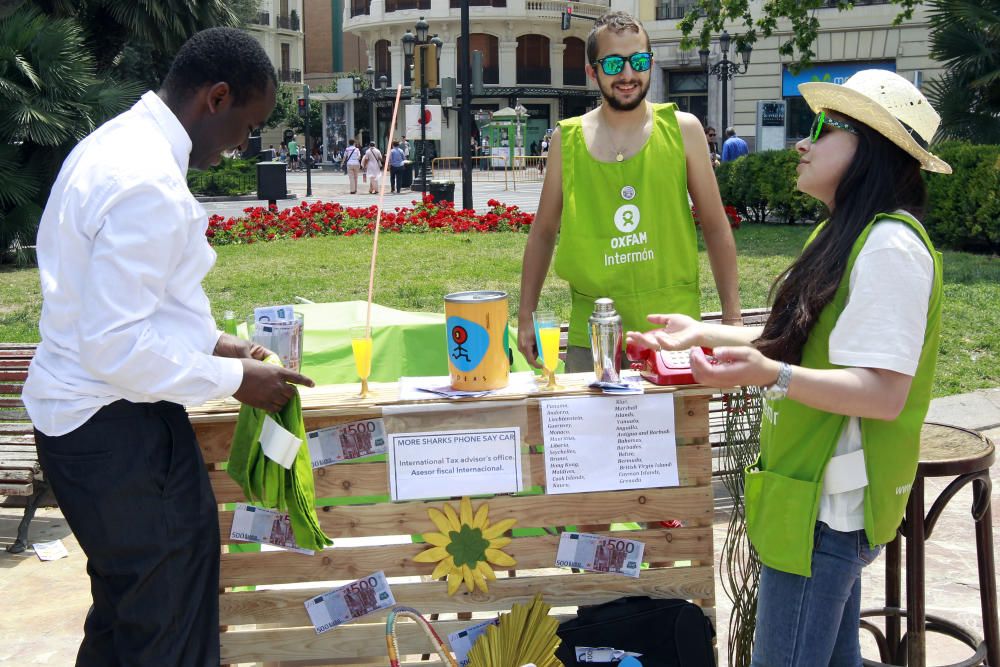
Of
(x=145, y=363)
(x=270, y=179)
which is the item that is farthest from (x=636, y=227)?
(x=270, y=179)

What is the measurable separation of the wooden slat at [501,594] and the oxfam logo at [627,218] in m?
1.13

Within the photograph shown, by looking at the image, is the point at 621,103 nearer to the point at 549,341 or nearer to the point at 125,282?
the point at 549,341

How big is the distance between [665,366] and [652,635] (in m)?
0.79

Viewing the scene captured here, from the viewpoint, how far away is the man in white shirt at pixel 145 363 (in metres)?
2.35

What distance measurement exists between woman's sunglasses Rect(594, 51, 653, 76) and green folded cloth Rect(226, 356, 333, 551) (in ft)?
5.19

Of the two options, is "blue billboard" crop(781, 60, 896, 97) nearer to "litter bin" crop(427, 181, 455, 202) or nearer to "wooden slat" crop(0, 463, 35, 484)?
"litter bin" crop(427, 181, 455, 202)

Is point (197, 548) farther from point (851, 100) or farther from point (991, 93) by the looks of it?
point (991, 93)

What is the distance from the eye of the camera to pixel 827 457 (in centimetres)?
245

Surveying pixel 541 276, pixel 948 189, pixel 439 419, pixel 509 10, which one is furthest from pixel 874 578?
pixel 509 10

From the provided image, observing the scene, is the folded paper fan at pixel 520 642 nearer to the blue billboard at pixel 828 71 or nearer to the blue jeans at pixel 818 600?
the blue jeans at pixel 818 600

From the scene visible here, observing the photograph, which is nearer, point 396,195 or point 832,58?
point 396,195

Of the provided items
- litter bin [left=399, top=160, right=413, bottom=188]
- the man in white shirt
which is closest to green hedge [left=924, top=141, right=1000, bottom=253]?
the man in white shirt

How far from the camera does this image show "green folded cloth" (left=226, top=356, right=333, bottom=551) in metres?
2.84

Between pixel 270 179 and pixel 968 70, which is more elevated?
pixel 968 70
